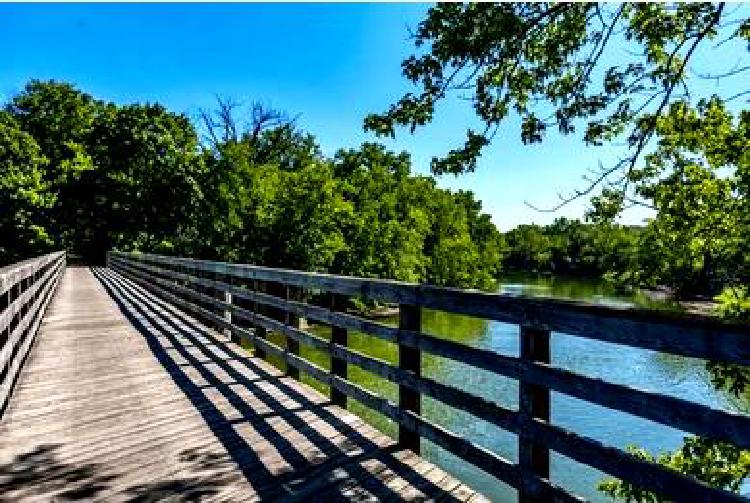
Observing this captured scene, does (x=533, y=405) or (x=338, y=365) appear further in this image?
(x=338, y=365)

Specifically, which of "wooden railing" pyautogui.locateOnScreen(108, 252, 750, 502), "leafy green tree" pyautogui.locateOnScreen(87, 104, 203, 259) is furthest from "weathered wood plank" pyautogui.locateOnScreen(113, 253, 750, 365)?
"leafy green tree" pyautogui.locateOnScreen(87, 104, 203, 259)

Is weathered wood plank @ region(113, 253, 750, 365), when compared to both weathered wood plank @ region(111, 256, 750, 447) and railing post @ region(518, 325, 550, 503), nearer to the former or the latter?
railing post @ region(518, 325, 550, 503)

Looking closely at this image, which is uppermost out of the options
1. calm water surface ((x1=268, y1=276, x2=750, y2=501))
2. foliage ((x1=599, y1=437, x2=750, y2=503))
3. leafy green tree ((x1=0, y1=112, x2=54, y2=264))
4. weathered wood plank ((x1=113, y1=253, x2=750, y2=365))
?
leafy green tree ((x1=0, y1=112, x2=54, y2=264))

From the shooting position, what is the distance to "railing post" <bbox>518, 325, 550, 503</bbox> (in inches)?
153

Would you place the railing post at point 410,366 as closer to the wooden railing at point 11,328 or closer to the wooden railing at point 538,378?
the wooden railing at point 538,378

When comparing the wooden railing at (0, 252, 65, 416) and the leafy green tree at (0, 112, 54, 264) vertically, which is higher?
the leafy green tree at (0, 112, 54, 264)

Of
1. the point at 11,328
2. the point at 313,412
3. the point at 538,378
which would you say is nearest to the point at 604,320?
the point at 538,378

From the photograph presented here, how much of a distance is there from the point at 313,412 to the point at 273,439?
2.96 ft

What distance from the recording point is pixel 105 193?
53.0m

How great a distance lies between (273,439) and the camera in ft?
18.3

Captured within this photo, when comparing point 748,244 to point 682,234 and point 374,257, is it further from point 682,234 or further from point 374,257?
point 374,257

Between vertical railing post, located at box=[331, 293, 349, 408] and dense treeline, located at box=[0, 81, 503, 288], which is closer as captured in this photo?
vertical railing post, located at box=[331, 293, 349, 408]

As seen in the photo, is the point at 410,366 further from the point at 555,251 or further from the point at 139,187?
the point at 555,251

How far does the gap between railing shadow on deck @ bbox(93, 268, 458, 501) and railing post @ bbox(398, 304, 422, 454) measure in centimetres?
14
